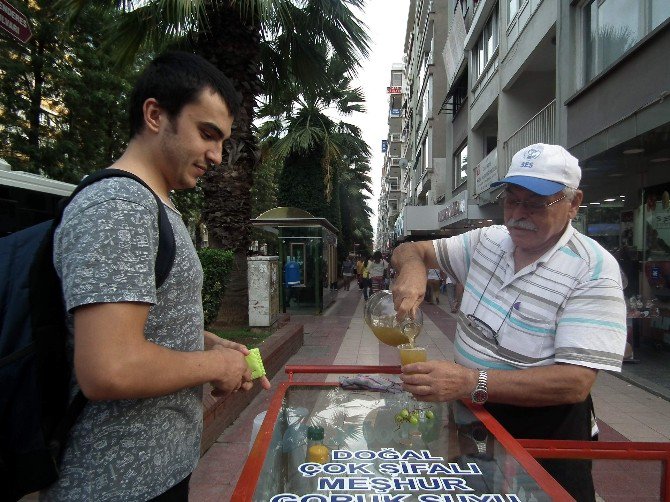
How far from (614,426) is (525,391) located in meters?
3.91

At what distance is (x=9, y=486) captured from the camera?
1.06 meters

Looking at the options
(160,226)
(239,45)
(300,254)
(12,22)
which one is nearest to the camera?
(160,226)

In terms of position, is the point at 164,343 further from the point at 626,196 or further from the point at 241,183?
the point at 626,196

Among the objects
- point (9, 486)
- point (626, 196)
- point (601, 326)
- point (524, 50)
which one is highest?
point (524, 50)

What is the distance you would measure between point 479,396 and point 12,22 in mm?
4079

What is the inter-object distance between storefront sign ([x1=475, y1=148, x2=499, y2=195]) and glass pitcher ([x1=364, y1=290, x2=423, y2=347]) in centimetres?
966

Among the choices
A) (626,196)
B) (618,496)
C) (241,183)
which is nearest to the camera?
(618,496)

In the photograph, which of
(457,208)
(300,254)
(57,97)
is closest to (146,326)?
(57,97)

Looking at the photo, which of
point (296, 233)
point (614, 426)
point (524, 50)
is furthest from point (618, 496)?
point (296, 233)

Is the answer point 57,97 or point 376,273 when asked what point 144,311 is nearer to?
point 57,97

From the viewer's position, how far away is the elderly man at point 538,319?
152cm

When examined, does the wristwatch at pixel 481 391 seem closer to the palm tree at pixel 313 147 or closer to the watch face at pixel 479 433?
the watch face at pixel 479 433

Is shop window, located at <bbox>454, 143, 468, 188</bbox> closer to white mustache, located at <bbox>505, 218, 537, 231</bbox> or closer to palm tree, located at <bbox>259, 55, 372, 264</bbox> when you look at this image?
palm tree, located at <bbox>259, 55, 372, 264</bbox>

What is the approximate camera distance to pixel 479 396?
1549 mm
